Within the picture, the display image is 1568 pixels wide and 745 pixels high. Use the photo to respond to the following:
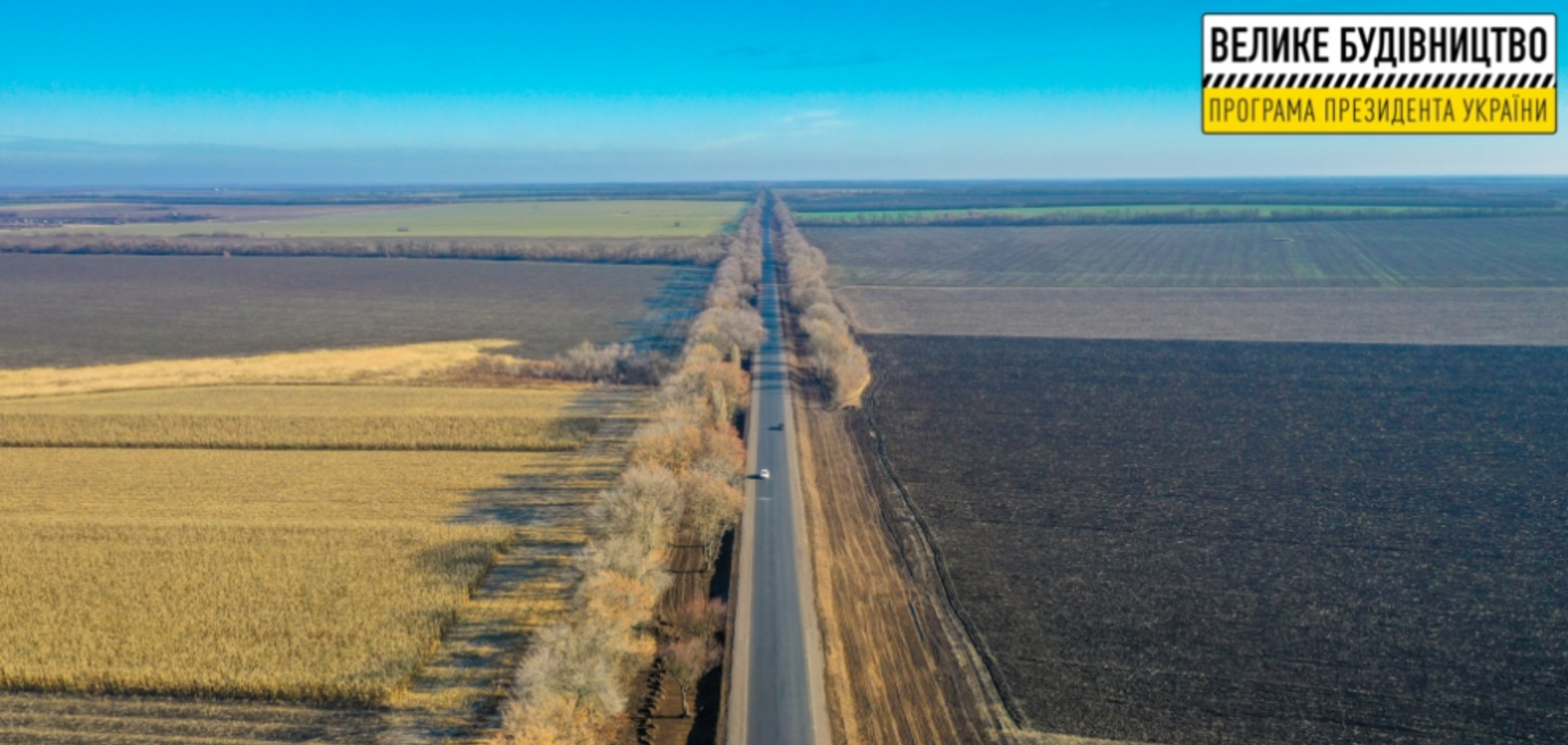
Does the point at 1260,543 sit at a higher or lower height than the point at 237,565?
lower

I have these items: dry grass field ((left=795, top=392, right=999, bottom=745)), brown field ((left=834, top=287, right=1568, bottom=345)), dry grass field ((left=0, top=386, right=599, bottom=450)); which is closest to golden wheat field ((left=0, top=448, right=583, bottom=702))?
dry grass field ((left=0, top=386, right=599, bottom=450))

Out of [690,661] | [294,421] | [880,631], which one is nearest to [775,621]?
[880,631]

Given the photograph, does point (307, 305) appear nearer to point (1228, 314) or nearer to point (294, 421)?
point (294, 421)

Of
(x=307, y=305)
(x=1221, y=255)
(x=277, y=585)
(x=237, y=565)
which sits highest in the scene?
(x=1221, y=255)

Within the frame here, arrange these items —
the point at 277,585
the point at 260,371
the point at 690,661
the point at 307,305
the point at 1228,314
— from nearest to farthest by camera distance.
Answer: the point at 690,661 < the point at 277,585 < the point at 260,371 < the point at 1228,314 < the point at 307,305

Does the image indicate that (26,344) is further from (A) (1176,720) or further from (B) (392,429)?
(A) (1176,720)

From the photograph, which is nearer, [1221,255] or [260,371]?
[260,371]
